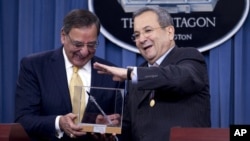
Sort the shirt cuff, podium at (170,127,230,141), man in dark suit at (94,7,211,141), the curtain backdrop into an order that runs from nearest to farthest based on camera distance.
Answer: podium at (170,127,230,141), man in dark suit at (94,7,211,141), the shirt cuff, the curtain backdrop

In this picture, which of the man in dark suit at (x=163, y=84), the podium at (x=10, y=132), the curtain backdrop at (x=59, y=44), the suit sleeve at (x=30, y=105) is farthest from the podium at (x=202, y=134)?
the curtain backdrop at (x=59, y=44)

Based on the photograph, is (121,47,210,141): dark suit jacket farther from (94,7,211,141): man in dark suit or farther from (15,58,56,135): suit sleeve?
(15,58,56,135): suit sleeve

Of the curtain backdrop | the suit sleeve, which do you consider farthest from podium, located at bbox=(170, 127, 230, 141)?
the curtain backdrop

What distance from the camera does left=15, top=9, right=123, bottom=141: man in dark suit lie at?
240 cm

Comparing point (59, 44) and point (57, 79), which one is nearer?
Result: point (57, 79)

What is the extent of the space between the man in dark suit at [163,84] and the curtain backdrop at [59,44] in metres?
0.72

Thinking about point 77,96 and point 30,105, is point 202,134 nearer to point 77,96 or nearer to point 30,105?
point 77,96

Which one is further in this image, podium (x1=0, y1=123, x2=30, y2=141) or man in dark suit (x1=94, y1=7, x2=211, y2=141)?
man in dark suit (x1=94, y1=7, x2=211, y2=141)

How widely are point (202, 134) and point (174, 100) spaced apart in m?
0.46

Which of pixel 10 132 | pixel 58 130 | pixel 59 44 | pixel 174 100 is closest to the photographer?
pixel 10 132

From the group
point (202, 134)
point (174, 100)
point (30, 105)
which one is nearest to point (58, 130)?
point (30, 105)

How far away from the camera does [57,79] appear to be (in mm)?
2486

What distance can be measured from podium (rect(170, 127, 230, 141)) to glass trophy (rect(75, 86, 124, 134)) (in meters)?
0.40

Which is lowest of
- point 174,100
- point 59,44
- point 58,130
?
point 58,130
